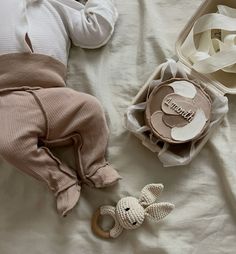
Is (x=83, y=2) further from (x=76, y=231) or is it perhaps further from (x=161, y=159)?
(x=76, y=231)

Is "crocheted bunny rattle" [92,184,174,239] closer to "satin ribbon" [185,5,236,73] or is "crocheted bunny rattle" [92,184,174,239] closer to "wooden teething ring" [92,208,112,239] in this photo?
"wooden teething ring" [92,208,112,239]

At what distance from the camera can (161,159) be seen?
95cm

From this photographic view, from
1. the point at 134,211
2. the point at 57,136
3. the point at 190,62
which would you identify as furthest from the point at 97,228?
the point at 190,62

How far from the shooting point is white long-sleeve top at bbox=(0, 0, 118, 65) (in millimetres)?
931

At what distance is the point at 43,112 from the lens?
3.06 ft

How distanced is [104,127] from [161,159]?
0.43ft

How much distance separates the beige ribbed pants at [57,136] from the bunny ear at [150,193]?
0.06 metres

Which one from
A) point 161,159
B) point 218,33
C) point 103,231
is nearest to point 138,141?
point 161,159

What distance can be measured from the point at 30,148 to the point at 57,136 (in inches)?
2.7

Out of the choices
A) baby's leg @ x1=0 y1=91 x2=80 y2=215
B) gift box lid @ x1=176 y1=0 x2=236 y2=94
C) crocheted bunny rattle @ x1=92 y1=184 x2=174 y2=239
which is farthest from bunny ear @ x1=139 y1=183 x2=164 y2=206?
gift box lid @ x1=176 y1=0 x2=236 y2=94

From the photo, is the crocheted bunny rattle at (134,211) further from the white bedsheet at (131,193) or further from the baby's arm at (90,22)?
the baby's arm at (90,22)

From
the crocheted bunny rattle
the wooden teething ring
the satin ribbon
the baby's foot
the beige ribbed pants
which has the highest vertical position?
the satin ribbon

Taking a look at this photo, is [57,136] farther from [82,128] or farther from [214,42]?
[214,42]

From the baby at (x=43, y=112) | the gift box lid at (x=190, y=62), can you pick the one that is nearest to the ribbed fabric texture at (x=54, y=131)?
the baby at (x=43, y=112)
